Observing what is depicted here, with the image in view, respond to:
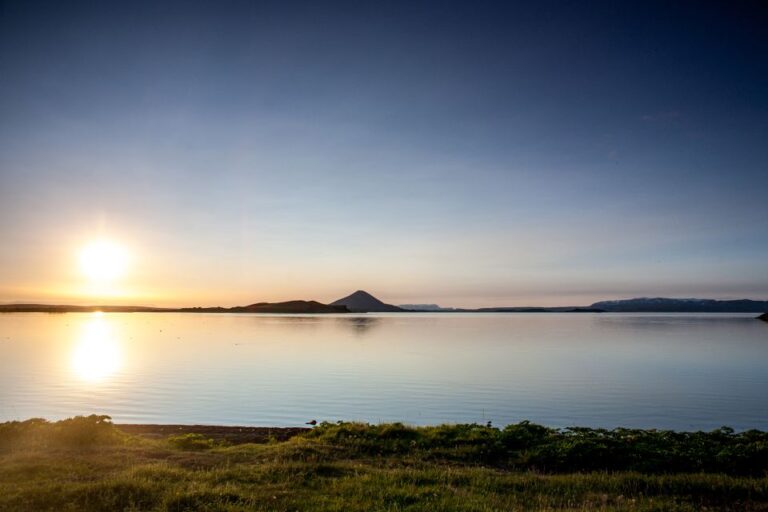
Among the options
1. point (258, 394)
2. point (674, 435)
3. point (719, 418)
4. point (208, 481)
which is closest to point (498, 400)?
point (719, 418)

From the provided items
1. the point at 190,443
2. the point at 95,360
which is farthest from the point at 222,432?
the point at 95,360

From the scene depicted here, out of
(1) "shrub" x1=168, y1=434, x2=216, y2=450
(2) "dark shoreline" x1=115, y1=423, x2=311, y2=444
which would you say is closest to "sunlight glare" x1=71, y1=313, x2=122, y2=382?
(2) "dark shoreline" x1=115, y1=423, x2=311, y2=444

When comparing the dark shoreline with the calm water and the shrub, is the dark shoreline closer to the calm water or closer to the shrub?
the shrub

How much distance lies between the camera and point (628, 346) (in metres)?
81.7

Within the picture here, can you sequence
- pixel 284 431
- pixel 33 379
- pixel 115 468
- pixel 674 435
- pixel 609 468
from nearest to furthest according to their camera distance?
1. pixel 115 468
2. pixel 609 468
3. pixel 674 435
4. pixel 284 431
5. pixel 33 379

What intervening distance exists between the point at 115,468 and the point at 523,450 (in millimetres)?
14520

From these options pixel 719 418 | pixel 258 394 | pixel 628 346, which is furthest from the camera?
pixel 628 346

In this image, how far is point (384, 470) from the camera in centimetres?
1588

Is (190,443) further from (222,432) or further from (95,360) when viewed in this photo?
(95,360)

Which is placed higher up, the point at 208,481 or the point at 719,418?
the point at 208,481

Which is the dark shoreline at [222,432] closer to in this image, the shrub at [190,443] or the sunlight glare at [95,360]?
the shrub at [190,443]

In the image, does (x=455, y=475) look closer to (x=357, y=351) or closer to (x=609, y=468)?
(x=609, y=468)

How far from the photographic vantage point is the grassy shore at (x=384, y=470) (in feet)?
40.4

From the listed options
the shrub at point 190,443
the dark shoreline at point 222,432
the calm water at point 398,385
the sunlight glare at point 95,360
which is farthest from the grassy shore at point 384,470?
the sunlight glare at point 95,360
